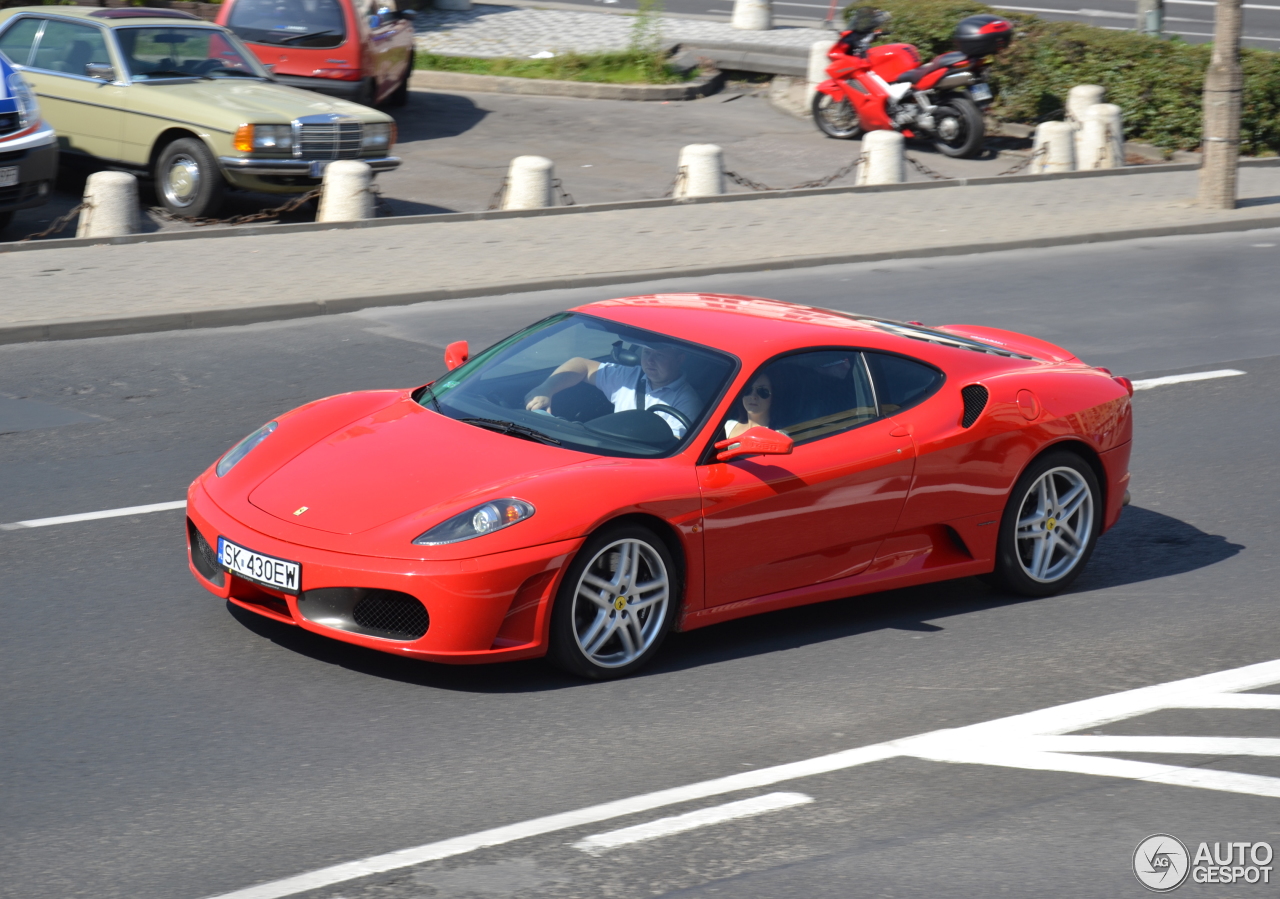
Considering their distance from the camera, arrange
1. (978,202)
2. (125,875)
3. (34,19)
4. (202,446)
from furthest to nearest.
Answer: (978,202)
(34,19)
(202,446)
(125,875)

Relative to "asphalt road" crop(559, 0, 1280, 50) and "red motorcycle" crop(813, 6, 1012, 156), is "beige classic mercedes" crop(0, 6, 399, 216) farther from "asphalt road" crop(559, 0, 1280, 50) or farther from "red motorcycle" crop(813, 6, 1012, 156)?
"asphalt road" crop(559, 0, 1280, 50)

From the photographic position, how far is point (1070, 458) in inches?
296

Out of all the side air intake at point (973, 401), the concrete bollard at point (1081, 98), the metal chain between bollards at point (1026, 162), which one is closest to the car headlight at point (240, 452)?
the side air intake at point (973, 401)

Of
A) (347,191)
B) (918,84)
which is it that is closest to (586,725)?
(347,191)

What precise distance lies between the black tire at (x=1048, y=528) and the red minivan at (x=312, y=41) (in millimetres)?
15034

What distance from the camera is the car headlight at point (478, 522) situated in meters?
5.89

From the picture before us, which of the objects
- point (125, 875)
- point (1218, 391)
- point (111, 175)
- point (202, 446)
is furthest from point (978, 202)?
point (125, 875)

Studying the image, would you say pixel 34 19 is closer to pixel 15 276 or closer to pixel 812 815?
pixel 15 276

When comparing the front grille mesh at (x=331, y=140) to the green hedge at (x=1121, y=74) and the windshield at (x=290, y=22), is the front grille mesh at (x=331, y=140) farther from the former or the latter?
the green hedge at (x=1121, y=74)

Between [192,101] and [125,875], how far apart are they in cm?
1289

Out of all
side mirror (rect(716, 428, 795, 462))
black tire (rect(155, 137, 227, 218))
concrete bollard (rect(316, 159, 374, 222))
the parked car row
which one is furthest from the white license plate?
concrete bollard (rect(316, 159, 374, 222))

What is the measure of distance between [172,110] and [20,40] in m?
2.56

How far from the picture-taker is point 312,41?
68.0ft

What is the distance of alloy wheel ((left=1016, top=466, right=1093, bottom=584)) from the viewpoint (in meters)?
7.45
